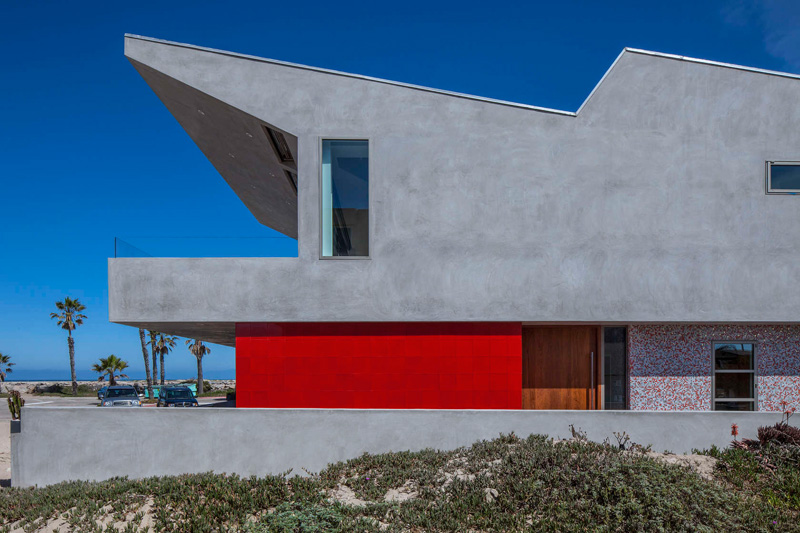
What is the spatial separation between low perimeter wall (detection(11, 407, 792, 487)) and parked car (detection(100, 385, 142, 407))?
13153 millimetres

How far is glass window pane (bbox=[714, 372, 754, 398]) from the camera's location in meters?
11.2

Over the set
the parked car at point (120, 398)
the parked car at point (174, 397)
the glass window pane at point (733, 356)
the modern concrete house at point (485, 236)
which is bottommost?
the parked car at point (120, 398)

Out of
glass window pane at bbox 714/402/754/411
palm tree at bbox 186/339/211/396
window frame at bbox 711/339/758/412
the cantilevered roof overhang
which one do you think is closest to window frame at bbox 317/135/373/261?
the cantilevered roof overhang

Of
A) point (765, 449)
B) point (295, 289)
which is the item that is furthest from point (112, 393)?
point (765, 449)

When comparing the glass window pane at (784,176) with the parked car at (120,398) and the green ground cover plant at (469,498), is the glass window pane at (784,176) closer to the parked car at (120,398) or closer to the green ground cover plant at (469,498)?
the green ground cover plant at (469,498)

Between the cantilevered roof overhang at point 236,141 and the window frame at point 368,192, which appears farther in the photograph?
the cantilevered roof overhang at point 236,141

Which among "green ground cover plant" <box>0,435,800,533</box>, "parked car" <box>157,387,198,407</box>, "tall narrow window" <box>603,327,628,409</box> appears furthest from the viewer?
"parked car" <box>157,387,198,407</box>

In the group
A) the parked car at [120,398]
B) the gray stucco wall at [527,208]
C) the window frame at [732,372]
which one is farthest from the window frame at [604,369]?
the parked car at [120,398]

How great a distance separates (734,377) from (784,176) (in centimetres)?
435

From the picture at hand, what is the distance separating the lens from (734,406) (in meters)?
11.1

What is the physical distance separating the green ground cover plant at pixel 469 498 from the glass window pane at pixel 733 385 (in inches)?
91.3

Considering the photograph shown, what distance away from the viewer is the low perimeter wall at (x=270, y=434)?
10039 mm

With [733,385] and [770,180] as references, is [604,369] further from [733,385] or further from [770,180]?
[770,180]

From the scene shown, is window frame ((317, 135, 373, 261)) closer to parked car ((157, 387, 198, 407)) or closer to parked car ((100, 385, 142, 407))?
parked car ((157, 387, 198, 407))
